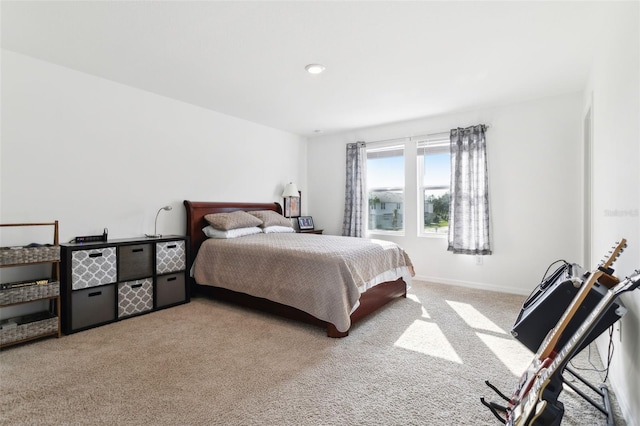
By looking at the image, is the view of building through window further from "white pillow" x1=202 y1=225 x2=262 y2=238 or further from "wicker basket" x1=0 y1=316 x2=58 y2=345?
"wicker basket" x1=0 y1=316 x2=58 y2=345

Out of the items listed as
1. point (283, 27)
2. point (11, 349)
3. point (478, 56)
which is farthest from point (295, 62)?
point (11, 349)

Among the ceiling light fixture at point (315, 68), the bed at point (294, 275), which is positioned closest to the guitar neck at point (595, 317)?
the bed at point (294, 275)

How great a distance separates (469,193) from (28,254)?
4.75 metres

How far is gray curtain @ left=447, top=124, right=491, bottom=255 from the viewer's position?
4.15m

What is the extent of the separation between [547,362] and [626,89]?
5.04 feet

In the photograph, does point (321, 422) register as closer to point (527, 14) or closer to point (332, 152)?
point (527, 14)

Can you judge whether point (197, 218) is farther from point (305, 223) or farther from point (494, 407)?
point (494, 407)

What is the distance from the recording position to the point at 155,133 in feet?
12.3

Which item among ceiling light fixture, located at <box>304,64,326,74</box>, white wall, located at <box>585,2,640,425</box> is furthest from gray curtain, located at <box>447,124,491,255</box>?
ceiling light fixture, located at <box>304,64,326,74</box>

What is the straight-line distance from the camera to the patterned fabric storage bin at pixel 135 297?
307 cm

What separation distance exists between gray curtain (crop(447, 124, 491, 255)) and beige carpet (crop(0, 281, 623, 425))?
1.29 m

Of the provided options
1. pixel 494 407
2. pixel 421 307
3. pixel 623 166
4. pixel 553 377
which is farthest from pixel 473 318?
pixel 553 377

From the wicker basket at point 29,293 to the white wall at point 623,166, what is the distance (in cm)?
387

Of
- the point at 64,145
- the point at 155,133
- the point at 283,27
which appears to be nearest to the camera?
the point at 283,27
